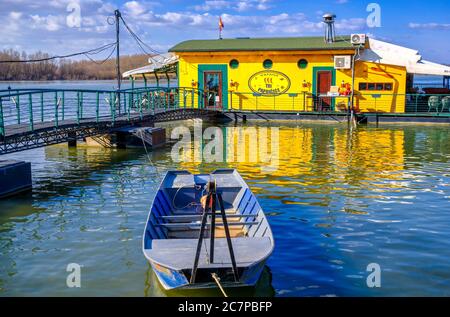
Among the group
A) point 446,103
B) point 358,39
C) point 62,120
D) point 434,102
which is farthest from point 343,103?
point 62,120

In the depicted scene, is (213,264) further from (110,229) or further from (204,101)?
(204,101)

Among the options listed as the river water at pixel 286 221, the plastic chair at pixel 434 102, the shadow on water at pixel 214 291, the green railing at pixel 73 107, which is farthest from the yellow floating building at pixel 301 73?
the shadow on water at pixel 214 291

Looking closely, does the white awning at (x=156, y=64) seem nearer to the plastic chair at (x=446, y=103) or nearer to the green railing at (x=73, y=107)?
the green railing at (x=73, y=107)

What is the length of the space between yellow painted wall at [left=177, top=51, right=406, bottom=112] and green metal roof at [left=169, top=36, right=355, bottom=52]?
354 mm

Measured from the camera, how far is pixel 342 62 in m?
28.8

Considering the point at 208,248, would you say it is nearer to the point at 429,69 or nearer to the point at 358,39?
the point at 358,39

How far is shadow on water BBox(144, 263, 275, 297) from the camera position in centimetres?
702

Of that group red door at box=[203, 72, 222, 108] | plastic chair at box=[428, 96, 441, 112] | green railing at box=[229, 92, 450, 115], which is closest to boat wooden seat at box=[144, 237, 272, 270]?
green railing at box=[229, 92, 450, 115]

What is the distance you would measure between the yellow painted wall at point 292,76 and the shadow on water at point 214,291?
2289 centimetres

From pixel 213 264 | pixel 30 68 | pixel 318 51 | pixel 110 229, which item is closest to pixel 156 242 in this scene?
pixel 213 264

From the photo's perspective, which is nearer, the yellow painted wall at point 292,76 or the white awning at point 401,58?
the white awning at point 401,58

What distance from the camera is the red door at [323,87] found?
30031 millimetres

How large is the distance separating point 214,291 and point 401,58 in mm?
24976
